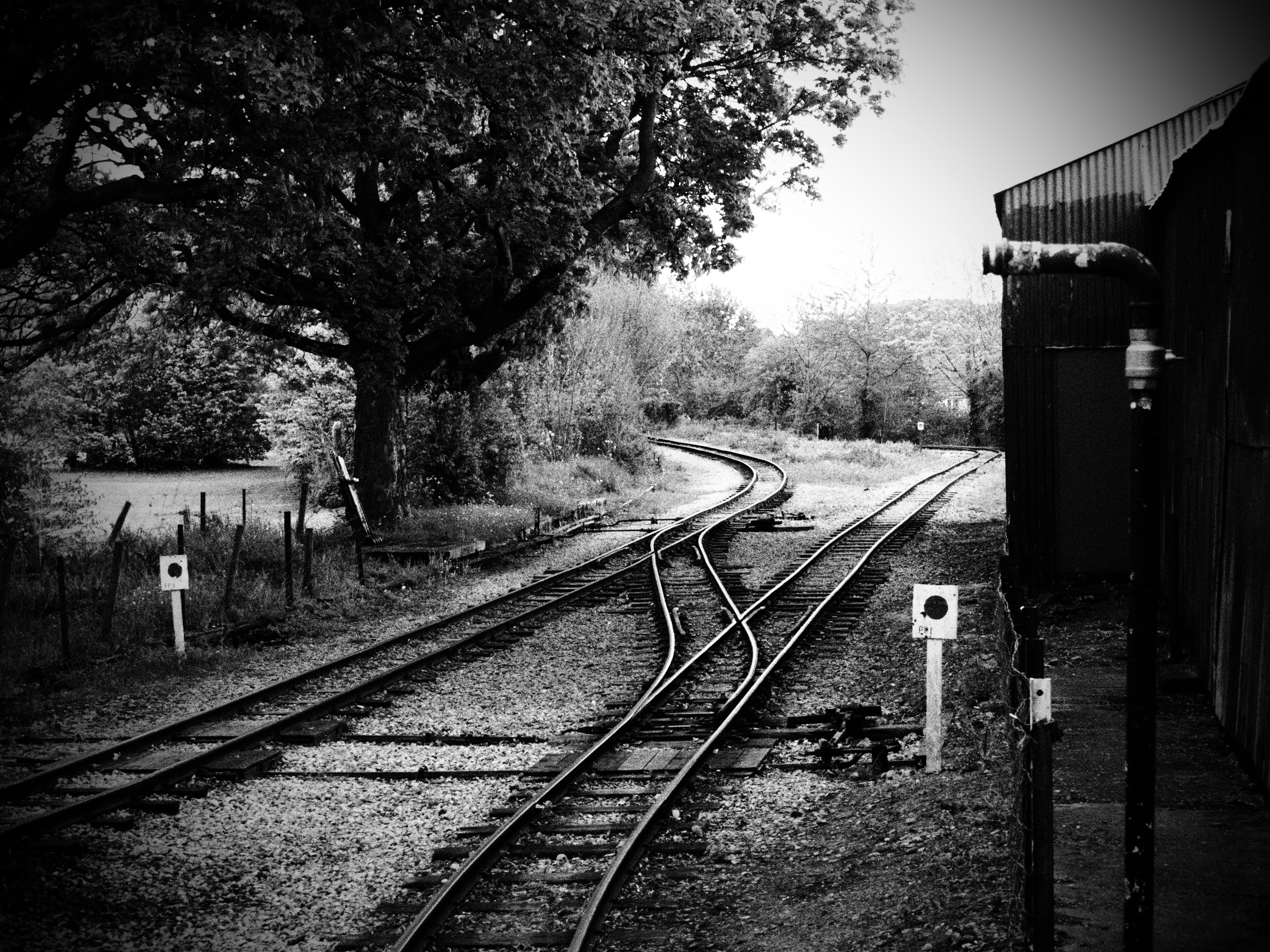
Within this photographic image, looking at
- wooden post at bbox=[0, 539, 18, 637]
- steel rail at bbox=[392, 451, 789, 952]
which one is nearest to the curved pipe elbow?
steel rail at bbox=[392, 451, 789, 952]

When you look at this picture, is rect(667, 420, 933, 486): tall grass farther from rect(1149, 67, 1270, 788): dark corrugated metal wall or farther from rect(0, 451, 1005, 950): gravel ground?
rect(0, 451, 1005, 950): gravel ground

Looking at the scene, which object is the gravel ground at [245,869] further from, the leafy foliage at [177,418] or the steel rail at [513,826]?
the leafy foliage at [177,418]

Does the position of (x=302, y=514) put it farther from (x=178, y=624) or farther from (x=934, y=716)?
(x=934, y=716)

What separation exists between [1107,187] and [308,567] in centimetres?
1129

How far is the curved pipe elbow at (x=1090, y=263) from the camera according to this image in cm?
441

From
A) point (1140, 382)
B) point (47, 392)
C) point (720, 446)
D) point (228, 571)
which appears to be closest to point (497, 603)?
point (228, 571)

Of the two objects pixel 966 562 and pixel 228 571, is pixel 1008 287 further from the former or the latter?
pixel 228 571

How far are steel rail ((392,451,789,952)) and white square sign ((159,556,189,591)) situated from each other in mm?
5314

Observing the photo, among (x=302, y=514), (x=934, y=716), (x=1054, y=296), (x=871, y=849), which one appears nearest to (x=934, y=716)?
(x=934, y=716)

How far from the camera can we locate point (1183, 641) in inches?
410

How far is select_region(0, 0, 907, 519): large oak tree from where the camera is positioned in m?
12.4

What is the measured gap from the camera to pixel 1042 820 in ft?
14.9

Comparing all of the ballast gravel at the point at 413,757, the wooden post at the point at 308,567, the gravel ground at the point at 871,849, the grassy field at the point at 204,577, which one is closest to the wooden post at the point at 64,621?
the grassy field at the point at 204,577

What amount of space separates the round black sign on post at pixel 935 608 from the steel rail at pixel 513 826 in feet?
8.53
